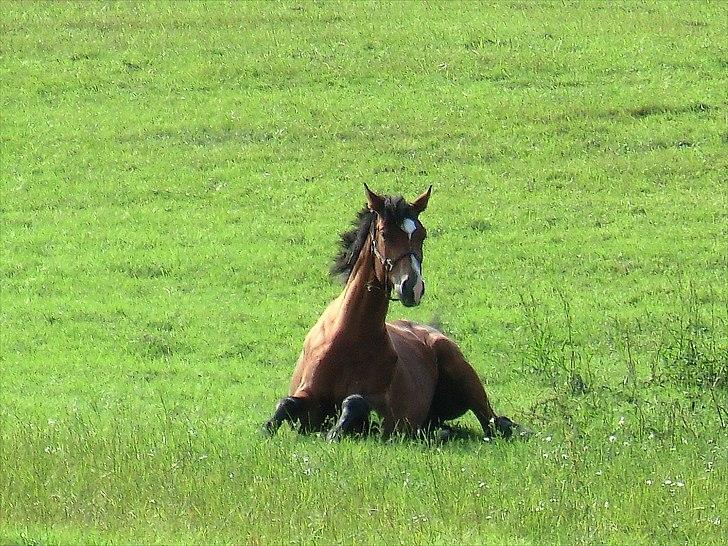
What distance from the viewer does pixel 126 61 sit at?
29500mm

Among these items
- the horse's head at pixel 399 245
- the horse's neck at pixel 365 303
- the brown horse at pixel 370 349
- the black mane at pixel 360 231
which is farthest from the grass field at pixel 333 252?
the black mane at pixel 360 231

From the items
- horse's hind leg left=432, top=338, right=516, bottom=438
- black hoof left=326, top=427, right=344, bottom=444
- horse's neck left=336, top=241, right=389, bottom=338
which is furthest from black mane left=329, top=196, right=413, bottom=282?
black hoof left=326, top=427, right=344, bottom=444

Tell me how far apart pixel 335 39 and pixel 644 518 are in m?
23.8

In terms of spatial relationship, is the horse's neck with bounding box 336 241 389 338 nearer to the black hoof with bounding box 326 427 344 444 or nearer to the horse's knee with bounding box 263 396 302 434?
the horse's knee with bounding box 263 396 302 434

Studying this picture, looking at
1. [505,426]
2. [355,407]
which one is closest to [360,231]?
[355,407]

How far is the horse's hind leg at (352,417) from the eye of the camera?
10000mm

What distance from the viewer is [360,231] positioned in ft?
35.2

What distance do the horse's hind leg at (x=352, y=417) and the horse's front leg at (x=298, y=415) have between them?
13.4 inches

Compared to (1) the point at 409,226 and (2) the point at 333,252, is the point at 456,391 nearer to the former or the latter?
(1) the point at 409,226

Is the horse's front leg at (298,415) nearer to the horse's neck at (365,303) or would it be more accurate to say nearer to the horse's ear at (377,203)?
the horse's neck at (365,303)

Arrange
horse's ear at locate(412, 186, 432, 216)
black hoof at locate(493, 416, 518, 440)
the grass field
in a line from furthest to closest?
black hoof at locate(493, 416, 518, 440)
horse's ear at locate(412, 186, 432, 216)
the grass field

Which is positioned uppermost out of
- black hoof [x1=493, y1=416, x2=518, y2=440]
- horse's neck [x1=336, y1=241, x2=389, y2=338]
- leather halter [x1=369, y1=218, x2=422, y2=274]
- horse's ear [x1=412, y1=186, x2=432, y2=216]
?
horse's ear [x1=412, y1=186, x2=432, y2=216]

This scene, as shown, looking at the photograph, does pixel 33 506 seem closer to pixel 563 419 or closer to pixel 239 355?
pixel 563 419

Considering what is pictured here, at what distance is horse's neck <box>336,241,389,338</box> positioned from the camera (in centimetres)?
1041
